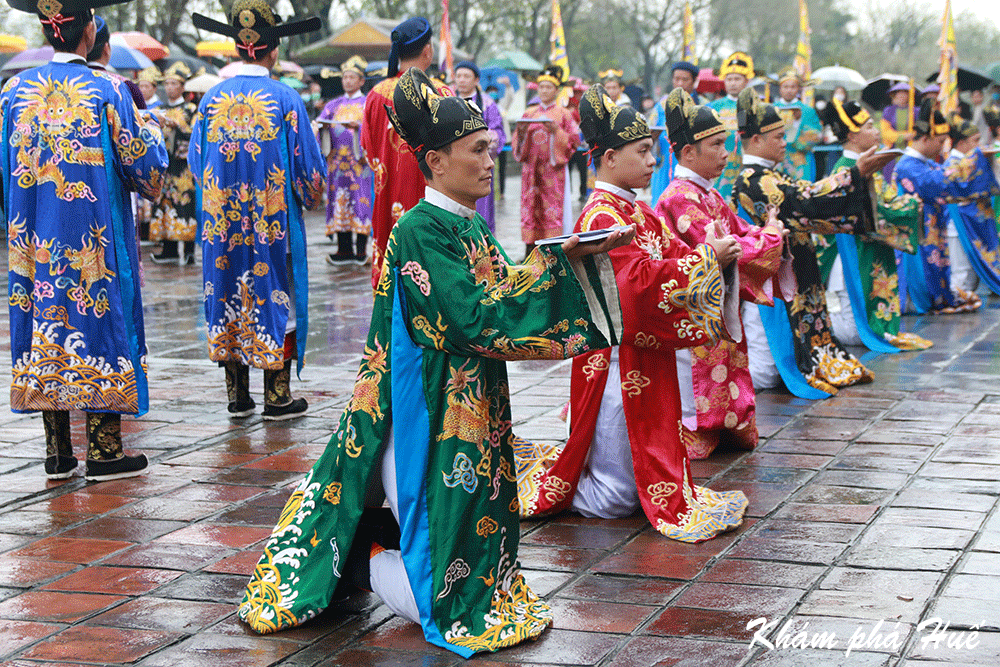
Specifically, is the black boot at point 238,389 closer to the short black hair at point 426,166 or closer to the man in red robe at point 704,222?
the man in red robe at point 704,222

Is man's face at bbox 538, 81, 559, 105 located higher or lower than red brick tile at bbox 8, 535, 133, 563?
higher

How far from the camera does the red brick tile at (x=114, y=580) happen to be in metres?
3.64

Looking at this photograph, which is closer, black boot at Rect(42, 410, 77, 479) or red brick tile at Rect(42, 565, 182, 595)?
red brick tile at Rect(42, 565, 182, 595)

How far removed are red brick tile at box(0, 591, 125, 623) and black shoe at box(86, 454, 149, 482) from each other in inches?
49.6

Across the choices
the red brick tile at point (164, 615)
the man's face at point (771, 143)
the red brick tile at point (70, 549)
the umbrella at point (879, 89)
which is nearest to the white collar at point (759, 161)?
the man's face at point (771, 143)

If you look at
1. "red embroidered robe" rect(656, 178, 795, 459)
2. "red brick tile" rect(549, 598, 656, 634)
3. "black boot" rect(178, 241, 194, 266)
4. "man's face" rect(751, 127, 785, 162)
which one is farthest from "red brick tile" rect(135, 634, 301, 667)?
"black boot" rect(178, 241, 194, 266)

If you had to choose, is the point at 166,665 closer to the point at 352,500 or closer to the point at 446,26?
the point at 352,500

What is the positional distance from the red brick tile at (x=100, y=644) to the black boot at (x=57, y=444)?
5.60 feet

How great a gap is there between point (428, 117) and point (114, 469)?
239 cm

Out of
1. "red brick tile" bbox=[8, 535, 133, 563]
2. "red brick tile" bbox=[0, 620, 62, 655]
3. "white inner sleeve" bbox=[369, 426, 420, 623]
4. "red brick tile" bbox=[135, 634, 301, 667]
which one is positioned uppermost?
"white inner sleeve" bbox=[369, 426, 420, 623]

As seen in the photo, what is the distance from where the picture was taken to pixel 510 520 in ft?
10.9

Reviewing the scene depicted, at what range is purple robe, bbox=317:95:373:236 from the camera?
12312 millimetres

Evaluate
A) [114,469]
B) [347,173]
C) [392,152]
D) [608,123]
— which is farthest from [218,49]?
[608,123]

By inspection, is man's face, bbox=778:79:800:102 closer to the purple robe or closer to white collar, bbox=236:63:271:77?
the purple robe
